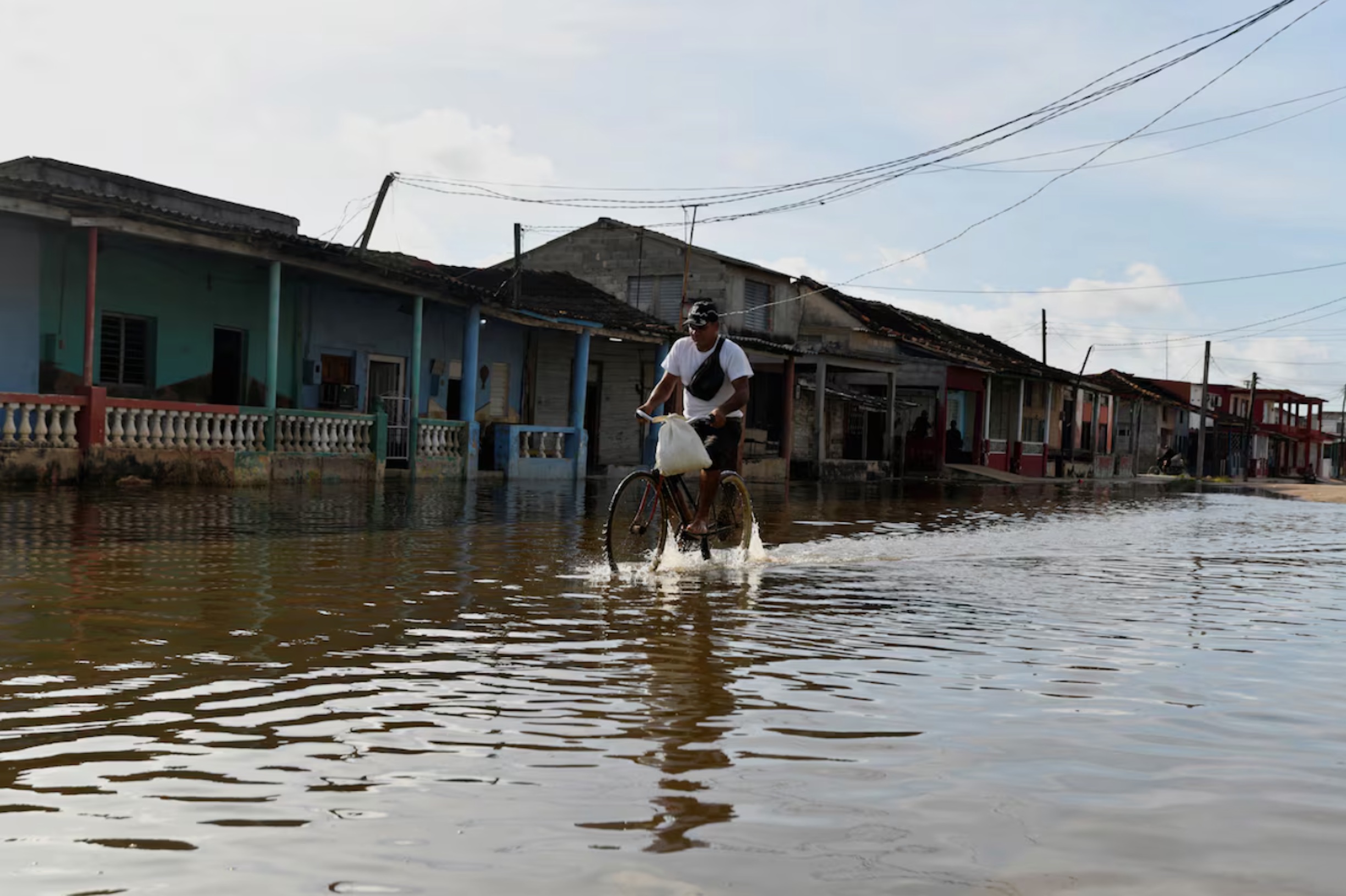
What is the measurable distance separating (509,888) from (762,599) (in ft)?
16.2

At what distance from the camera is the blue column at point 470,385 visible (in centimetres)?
2341

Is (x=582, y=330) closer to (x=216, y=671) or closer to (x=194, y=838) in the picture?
(x=216, y=671)

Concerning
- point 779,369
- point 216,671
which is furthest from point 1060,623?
point 779,369

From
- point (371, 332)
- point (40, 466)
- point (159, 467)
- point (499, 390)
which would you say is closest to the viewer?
point (40, 466)

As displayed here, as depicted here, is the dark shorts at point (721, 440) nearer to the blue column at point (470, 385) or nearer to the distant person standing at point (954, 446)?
the blue column at point (470, 385)

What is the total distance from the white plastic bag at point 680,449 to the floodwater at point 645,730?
0.73 meters

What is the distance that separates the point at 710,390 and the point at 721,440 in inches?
13.8

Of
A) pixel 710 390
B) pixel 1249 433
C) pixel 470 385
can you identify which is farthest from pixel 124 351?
pixel 1249 433

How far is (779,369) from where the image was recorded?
38531 mm

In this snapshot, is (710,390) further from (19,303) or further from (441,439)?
(441,439)

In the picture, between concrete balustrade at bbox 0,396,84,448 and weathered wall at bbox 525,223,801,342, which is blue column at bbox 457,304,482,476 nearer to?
concrete balustrade at bbox 0,396,84,448

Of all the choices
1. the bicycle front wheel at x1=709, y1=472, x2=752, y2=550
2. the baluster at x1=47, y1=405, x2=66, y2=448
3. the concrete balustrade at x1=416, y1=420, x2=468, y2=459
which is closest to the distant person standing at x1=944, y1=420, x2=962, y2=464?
the concrete balustrade at x1=416, y1=420, x2=468, y2=459

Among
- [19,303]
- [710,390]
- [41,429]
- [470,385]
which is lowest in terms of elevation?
[41,429]

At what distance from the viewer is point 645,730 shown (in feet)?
13.2
